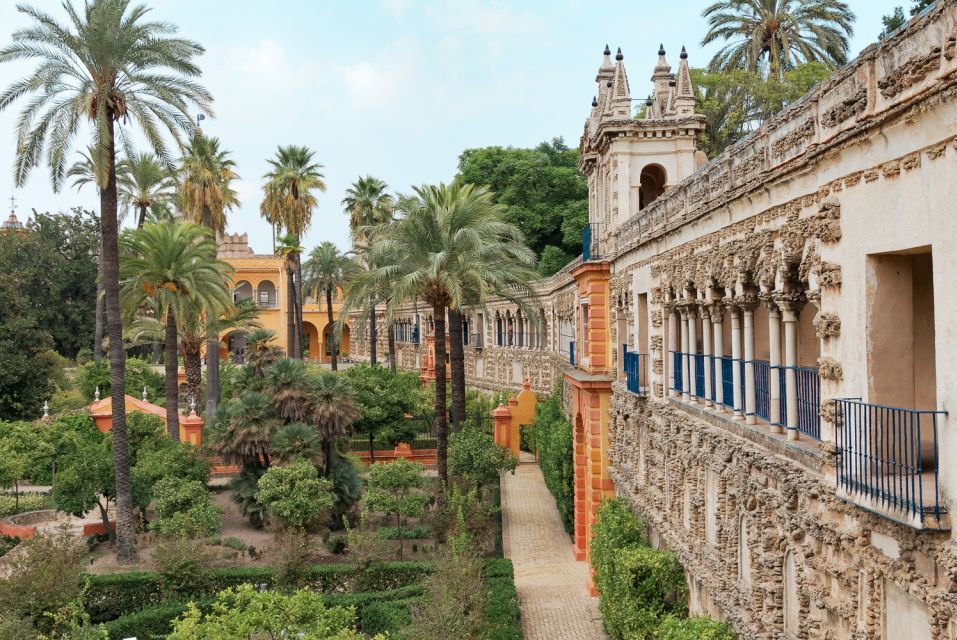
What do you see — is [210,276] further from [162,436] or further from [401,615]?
[401,615]

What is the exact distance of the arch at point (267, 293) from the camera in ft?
223

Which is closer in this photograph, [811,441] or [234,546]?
[811,441]

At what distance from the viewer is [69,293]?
59719 millimetres

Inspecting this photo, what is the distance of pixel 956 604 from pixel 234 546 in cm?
1979

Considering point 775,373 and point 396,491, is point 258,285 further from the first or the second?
point 775,373

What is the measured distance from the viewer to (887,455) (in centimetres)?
628

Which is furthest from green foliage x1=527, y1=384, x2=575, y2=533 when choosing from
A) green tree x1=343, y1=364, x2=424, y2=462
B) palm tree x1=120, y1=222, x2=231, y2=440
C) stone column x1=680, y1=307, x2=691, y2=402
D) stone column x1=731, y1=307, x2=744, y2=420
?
stone column x1=731, y1=307, x2=744, y2=420

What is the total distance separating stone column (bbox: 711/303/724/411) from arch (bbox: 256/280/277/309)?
197 feet

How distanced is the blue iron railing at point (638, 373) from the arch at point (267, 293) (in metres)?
55.2

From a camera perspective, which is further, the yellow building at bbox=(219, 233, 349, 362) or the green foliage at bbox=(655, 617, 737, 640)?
the yellow building at bbox=(219, 233, 349, 362)

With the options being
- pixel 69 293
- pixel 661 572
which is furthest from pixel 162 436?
pixel 69 293

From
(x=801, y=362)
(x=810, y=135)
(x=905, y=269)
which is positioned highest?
(x=810, y=135)

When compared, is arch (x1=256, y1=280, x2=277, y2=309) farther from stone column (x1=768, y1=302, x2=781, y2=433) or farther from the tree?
stone column (x1=768, y1=302, x2=781, y2=433)

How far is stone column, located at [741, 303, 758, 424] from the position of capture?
9.88m
